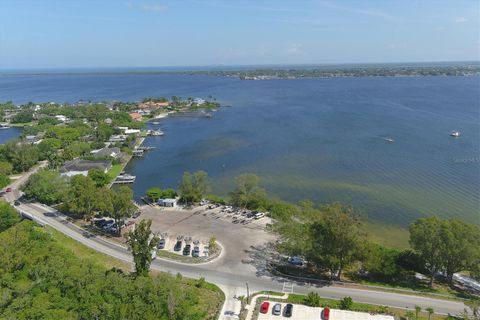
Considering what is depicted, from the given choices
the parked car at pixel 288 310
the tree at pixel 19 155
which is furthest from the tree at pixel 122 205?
the tree at pixel 19 155

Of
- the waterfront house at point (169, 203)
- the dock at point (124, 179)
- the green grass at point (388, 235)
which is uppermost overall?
the waterfront house at point (169, 203)

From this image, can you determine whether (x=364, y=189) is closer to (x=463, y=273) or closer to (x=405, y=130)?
(x=463, y=273)

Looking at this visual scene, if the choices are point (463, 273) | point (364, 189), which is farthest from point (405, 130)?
point (463, 273)

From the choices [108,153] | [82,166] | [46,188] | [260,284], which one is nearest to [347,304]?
[260,284]

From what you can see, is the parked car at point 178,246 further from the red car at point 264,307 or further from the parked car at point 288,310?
the parked car at point 288,310

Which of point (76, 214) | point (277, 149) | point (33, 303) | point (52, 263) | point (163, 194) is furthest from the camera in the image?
point (277, 149)

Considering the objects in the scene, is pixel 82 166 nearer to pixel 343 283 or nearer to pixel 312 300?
pixel 312 300

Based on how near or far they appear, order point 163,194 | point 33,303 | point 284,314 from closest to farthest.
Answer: point 33,303, point 284,314, point 163,194
